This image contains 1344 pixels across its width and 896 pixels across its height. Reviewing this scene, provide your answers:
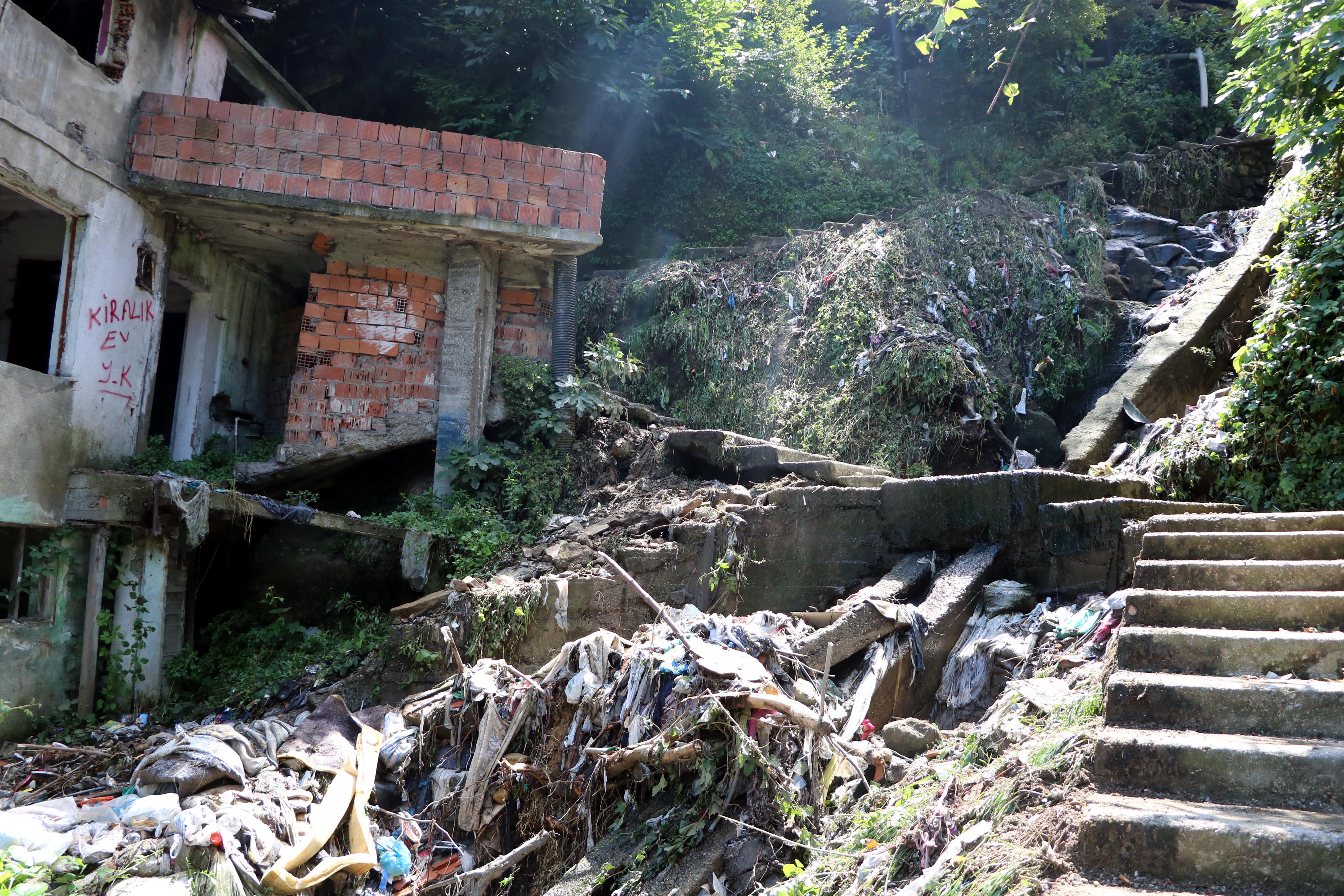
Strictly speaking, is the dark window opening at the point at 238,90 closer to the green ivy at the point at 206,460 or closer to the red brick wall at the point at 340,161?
the red brick wall at the point at 340,161

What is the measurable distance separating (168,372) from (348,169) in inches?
174

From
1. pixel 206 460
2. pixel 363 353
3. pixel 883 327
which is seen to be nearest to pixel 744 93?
pixel 883 327

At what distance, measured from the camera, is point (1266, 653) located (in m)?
3.25

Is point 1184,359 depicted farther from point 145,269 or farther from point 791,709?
point 145,269

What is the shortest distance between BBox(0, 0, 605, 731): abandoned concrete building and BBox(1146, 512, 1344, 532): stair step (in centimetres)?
528

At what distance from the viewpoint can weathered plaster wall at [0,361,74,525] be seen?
19.3ft

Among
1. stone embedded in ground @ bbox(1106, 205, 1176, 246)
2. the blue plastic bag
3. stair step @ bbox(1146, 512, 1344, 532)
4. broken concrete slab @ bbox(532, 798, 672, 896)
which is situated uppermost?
stone embedded in ground @ bbox(1106, 205, 1176, 246)

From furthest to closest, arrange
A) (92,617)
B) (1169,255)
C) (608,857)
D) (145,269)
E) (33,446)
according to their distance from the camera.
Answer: (1169,255)
(145,269)
(92,617)
(33,446)
(608,857)

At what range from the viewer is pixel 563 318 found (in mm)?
8281

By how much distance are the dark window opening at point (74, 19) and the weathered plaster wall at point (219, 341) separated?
1839 mm

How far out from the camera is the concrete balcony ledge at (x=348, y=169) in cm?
715

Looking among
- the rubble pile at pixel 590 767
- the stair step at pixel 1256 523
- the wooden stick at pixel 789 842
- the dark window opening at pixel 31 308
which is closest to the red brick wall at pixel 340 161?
the dark window opening at pixel 31 308

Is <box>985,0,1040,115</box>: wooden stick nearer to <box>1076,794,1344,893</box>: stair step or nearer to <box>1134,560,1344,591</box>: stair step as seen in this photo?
<box>1134,560,1344,591</box>: stair step

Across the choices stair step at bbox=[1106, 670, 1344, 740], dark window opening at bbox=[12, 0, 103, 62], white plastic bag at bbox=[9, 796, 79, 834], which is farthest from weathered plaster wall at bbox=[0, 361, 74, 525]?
stair step at bbox=[1106, 670, 1344, 740]
